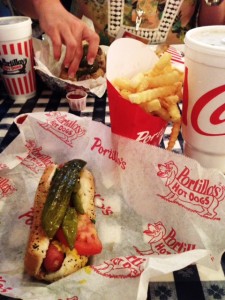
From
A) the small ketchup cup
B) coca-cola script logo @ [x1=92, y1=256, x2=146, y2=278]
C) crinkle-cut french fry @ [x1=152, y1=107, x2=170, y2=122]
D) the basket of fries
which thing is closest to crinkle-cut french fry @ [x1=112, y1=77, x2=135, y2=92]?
the basket of fries

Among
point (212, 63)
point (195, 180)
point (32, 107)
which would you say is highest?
point (212, 63)

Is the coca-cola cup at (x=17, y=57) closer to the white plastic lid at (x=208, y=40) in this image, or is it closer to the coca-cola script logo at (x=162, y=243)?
the white plastic lid at (x=208, y=40)

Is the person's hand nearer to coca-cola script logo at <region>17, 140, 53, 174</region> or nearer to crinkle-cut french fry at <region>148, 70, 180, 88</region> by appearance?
coca-cola script logo at <region>17, 140, 53, 174</region>

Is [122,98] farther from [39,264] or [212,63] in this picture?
[39,264]

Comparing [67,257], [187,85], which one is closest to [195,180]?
[187,85]

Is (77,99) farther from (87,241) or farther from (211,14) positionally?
(211,14)

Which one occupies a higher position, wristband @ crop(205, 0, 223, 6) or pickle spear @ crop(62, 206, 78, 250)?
wristband @ crop(205, 0, 223, 6)
